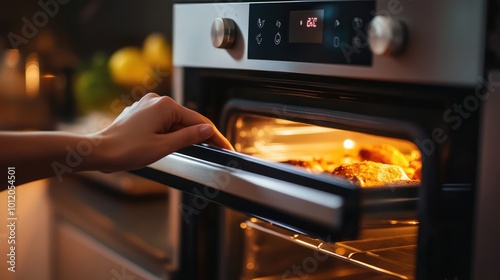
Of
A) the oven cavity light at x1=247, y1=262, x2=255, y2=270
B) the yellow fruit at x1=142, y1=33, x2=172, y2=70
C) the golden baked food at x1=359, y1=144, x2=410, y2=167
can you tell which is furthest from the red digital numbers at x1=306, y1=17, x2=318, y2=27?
the yellow fruit at x1=142, y1=33, x2=172, y2=70

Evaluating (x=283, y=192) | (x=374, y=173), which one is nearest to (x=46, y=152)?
(x=283, y=192)

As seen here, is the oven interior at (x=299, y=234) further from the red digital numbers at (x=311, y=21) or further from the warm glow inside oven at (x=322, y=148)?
the red digital numbers at (x=311, y=21)

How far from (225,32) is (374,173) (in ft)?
0.99

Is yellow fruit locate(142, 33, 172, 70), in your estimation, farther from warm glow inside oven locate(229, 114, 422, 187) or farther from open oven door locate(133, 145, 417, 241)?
open oven door locate(133, 145, 417, 241)

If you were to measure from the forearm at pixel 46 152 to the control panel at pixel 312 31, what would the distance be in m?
0.28

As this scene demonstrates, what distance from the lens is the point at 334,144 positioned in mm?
1197

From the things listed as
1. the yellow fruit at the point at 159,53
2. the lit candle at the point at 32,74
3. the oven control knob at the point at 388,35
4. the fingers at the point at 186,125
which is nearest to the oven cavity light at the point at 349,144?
the fingers at the point at 186,125

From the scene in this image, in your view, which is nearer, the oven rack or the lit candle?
the oven rack

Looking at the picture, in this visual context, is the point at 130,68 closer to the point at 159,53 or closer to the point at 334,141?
the point at 159,53

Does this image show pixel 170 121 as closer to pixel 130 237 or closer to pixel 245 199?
pixel 245 199

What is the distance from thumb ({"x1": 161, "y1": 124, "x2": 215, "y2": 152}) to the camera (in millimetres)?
884

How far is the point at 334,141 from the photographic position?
3.92 feet

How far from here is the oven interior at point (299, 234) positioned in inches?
40.3

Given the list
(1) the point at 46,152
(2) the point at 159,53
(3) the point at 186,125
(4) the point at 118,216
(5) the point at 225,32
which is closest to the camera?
(1) the point at 46,152
